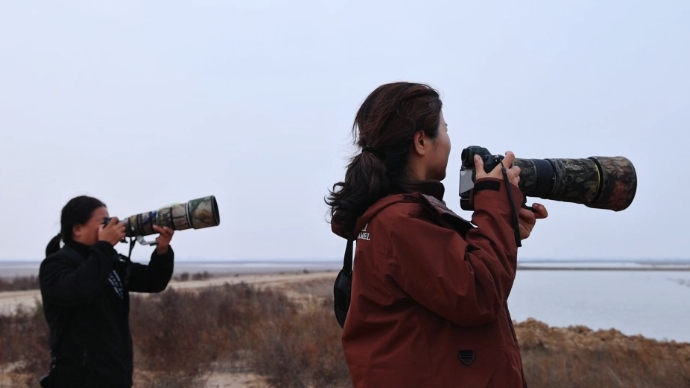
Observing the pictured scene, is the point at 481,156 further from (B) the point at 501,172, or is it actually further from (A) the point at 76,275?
(A) the point at 76,275

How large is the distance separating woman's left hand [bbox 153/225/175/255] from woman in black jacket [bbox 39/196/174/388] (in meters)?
0.24

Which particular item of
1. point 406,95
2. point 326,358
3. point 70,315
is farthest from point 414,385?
point 326,358

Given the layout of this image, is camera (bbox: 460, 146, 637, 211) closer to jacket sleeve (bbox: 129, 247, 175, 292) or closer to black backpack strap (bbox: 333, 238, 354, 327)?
black backpack strap (bbox: 333, 238, 354, 327)

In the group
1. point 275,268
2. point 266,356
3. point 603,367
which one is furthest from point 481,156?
point 275,268

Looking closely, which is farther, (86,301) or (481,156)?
(86,301)

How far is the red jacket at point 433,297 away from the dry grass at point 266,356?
5.63m

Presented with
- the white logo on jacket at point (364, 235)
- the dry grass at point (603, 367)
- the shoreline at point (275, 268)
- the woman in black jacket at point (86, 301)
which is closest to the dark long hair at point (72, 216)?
the woman in black jacket at point (86, 301)

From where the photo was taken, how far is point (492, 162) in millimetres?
2291

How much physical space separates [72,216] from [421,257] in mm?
2715

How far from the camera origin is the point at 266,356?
862cm

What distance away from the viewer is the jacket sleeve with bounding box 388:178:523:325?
6.46 feet

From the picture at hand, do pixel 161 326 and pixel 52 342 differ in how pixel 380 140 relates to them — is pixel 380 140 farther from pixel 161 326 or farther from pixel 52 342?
pixel 161 326

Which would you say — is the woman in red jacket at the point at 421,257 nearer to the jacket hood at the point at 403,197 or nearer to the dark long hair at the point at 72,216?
the jacket hood at the point at 403,197

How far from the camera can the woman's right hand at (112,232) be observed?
3951mm
